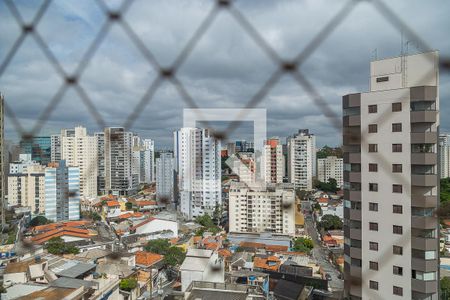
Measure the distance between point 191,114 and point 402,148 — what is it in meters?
1.33

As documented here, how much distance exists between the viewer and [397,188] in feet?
5.90

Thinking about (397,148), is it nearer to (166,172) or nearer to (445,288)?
(166,172)

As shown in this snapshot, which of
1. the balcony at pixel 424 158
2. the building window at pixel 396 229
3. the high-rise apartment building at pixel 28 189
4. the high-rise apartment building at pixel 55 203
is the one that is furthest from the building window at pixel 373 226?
the high-rise apartment building at pixel 28 189

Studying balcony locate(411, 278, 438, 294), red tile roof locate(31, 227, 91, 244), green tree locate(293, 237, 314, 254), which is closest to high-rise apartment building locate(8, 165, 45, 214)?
red tile roof locate(31, 227, 91, 244)

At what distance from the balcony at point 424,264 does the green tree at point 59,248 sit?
698 centimetres

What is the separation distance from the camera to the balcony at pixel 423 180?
164cm

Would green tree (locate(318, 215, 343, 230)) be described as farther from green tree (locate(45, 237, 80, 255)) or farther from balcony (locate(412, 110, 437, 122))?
balcony (locate(412, 110, 437, 122))

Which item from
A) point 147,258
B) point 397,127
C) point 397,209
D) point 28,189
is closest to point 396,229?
point 397,209

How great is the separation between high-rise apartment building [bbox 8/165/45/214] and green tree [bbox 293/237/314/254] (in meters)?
7.85

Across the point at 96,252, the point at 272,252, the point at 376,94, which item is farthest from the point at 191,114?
the point at 272,252

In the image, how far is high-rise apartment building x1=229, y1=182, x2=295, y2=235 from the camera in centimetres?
397

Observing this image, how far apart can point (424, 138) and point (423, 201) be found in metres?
0.36

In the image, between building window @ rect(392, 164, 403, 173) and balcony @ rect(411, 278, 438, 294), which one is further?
balcony @ rect(411, 278, 438, 294)

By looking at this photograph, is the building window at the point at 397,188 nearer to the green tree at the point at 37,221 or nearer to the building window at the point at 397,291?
the building window at the point at 397,291
